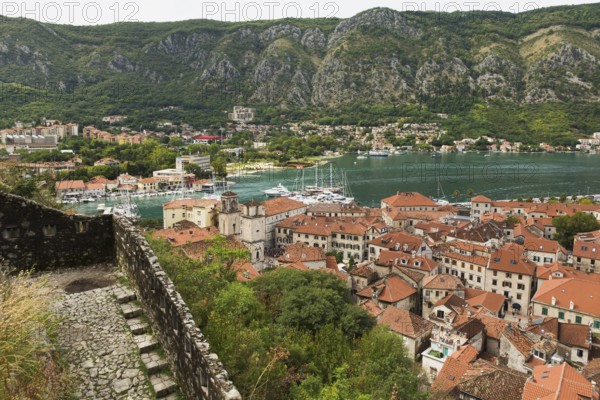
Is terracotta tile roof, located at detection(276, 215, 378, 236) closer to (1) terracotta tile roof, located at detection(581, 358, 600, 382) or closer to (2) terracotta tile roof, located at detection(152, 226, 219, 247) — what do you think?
(2) terracotta tile roof, located at detection(152, 226, 219, 247)

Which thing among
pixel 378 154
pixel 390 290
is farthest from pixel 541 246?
pixel 378 154

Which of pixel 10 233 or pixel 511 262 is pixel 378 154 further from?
pixel 10 233

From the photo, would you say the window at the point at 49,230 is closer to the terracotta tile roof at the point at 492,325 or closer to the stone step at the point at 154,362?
the stone step at the point at 154,362

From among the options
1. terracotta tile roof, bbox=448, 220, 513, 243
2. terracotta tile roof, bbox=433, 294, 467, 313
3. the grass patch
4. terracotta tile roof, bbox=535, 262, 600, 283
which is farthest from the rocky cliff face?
the grass patch

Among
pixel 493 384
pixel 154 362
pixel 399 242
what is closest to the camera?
pixel 154 362

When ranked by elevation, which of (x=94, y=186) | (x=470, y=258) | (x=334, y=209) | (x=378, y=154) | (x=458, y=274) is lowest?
(x=458, y=274)

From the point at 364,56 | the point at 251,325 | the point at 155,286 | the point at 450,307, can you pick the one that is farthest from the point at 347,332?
the point at 364,56
